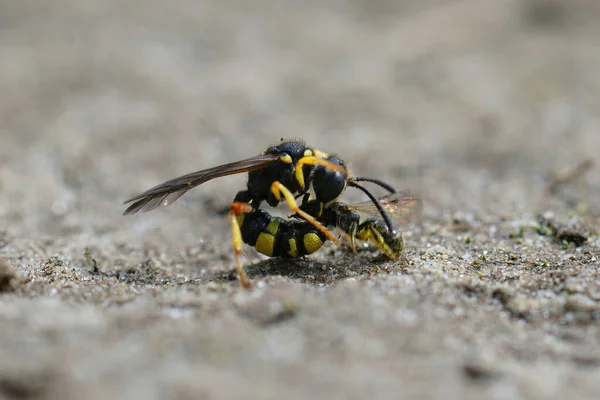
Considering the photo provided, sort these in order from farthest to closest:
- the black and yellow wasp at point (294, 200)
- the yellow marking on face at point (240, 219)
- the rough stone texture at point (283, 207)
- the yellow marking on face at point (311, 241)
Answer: the yellow marking on face at point (240, 219) < the yellow marking on face at point (311, 241) < the black and yellow wasp at point (294, 200) < the rough stone texture at point (283, 207)

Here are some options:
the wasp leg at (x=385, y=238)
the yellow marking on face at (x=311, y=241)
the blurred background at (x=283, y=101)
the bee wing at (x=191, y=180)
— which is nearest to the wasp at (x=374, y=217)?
the wasp leg at (x=385, y=238)

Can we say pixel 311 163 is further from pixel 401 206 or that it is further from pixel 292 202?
pixel 401 206

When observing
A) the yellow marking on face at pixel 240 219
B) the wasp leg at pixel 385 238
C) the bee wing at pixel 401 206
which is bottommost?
the wasp leg at pixel 385 238

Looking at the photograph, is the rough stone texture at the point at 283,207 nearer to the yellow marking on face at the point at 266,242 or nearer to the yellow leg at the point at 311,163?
the yellow marking on face at the point at 266,242

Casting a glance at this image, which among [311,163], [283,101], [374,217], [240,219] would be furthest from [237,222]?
[283,101]

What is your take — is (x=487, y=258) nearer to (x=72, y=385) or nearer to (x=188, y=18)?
(x=72, y=385)

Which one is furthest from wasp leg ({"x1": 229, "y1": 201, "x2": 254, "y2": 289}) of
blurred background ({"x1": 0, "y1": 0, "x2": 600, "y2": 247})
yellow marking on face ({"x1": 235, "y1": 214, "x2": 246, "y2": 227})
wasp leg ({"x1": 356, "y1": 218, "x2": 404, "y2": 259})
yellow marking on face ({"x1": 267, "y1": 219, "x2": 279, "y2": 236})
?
blurred background ({"x1": 0, "y1": 0, "x2": 600, "y2": 247})

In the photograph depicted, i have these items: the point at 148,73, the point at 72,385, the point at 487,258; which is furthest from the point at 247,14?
the point at 72,385
